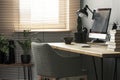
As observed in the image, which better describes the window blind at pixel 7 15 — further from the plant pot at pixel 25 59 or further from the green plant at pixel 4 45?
the plant pot at pixel 25 59

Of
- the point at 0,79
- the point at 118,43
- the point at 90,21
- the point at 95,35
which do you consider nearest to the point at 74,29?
the point at 90,21

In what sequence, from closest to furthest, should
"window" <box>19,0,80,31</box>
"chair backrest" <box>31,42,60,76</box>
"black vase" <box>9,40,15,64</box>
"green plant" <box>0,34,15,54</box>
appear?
1. "chair backrest" <box>31,42,60,76</box>
2. "green plant" <box>0,34,15,54</box>
3. "black vase" <box>9,40,15,64</box>
4. "window" <box>19,0,80,31</box>

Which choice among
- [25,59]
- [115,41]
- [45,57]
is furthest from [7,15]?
[115,41]

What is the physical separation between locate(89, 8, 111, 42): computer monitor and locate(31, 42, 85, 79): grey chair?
1.60 feet

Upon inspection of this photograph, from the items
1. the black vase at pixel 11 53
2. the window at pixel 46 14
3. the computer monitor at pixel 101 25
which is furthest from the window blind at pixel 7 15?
the computer monitor at pixel 101 25

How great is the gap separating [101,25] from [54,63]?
820mm

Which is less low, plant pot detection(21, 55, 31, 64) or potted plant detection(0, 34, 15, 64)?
potted plant detection(0, 34, 15, 64)

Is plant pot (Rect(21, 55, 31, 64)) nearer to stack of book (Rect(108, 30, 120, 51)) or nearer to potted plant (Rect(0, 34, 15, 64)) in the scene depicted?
potted plant (Rect(0, 34, 15, 64))

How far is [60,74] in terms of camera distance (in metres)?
3.22

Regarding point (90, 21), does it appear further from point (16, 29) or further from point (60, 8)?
point (16, 29)

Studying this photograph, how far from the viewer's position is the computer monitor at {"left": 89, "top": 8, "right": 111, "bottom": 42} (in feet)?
11.7

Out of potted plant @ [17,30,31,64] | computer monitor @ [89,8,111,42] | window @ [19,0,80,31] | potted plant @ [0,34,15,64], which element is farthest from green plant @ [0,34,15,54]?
computer monitor @ [89,8,111,42]

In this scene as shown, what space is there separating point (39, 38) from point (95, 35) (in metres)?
0.99

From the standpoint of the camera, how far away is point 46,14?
4.56 meters
